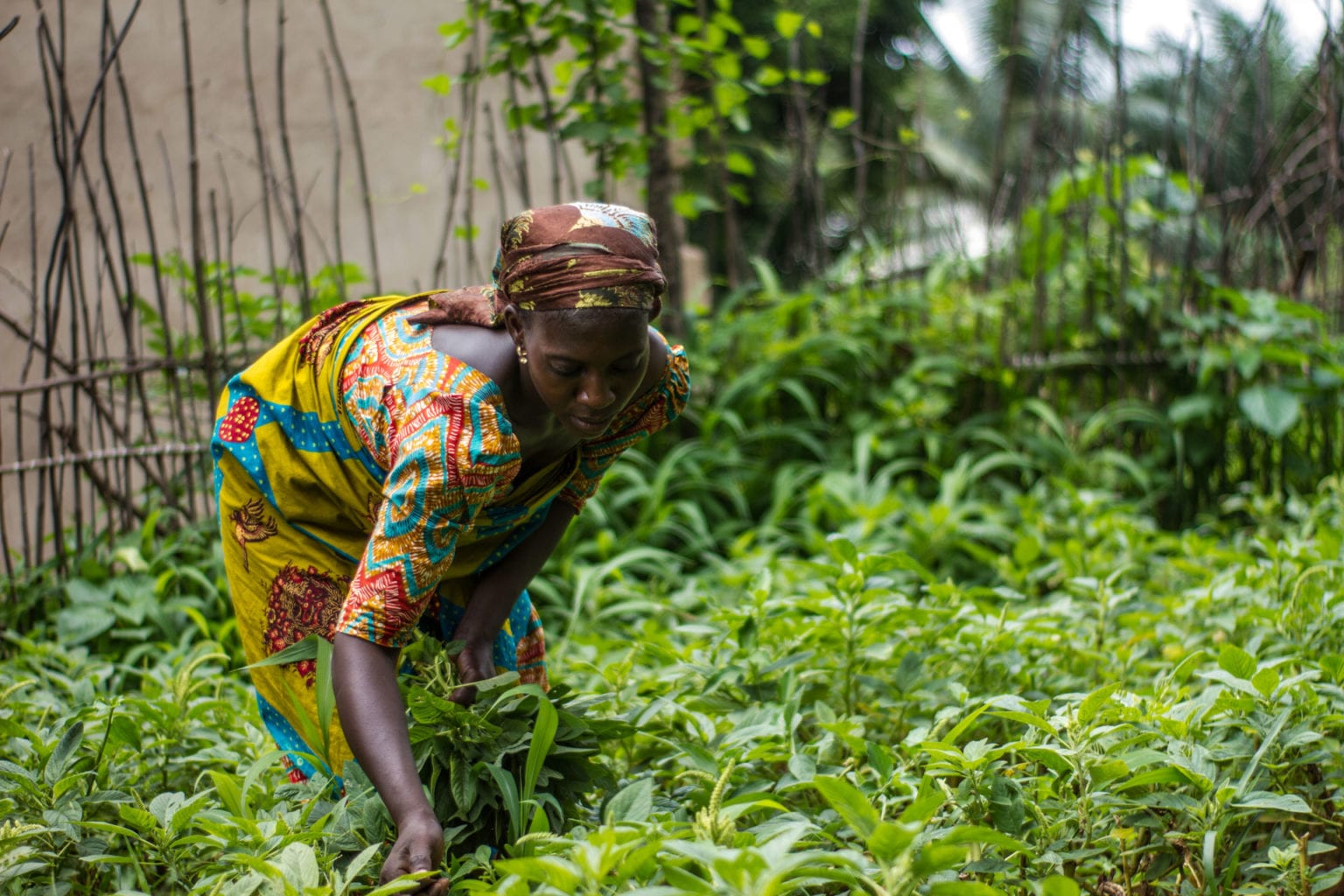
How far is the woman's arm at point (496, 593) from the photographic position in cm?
187

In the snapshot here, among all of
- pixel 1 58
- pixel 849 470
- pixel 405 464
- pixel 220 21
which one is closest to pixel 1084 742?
pixel 405 464

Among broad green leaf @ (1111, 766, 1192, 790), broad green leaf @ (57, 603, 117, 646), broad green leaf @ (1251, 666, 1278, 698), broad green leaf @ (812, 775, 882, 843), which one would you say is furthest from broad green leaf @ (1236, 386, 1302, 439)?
broad green leaf @ (57, 603, 117, 646)

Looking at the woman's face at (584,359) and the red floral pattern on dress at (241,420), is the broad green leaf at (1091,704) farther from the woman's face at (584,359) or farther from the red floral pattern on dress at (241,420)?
the red floral pattern on dress at (241,420)

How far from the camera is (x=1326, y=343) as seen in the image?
4.25m

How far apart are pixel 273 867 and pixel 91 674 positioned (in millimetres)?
1527

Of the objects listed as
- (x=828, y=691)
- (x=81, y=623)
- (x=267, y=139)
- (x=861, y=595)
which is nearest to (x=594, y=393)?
(x=861, y=595)

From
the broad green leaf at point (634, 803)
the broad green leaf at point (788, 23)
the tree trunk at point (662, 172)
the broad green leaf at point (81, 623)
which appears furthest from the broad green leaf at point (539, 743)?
the broad green leaf at point (788, 23)

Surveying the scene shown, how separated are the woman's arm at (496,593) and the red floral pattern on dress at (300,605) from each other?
0.21 metres

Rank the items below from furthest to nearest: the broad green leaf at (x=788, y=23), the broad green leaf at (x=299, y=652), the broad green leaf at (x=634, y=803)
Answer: the broad green leaf at (x=788, y=23), the broad green leaf at (x=299, y=652), the broad green leaf at (x=634, y=803)

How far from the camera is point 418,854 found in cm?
137

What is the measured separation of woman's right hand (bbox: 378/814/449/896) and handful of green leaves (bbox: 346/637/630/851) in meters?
0.12

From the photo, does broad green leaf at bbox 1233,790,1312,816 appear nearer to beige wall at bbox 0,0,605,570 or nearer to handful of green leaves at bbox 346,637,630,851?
handful of green leaves at bbox 346,637,630,851

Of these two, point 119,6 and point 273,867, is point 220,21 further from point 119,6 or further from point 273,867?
point 273,867

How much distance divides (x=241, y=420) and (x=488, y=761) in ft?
2.44
